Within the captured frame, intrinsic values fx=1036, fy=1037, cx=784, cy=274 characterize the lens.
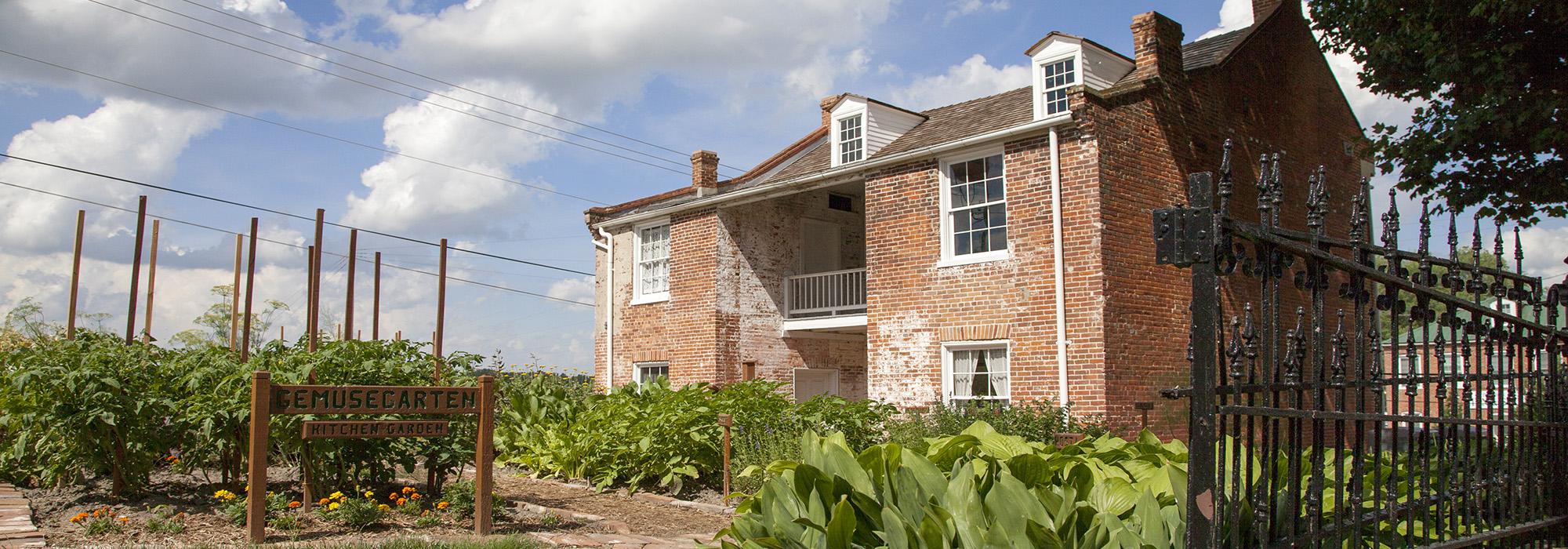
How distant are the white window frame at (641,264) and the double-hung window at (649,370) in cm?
121

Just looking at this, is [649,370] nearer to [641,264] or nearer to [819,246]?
[641,264]

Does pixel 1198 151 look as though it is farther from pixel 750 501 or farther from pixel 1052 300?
pixel 750 501

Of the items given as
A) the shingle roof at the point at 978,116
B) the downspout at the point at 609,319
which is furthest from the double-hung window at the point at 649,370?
the shingle roof at the point at 978,116

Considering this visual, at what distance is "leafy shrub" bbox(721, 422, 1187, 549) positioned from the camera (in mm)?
3312

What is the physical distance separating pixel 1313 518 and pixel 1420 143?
918 centimetres

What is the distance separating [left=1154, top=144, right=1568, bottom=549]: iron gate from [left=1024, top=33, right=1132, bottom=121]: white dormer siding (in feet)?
31.8

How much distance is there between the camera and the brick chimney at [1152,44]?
13.8 meters

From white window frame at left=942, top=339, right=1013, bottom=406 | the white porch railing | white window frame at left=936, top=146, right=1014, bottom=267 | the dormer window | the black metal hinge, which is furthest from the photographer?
the white porch railing

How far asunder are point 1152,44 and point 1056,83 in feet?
4.46

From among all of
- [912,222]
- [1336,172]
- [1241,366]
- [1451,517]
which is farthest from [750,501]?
[1336,172]

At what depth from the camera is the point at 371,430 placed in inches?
309

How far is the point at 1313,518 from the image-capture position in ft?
11.1

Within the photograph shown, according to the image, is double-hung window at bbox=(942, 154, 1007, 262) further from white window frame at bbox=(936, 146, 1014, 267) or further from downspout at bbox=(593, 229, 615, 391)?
downspout at bbox=(593, 229, 615, 391)

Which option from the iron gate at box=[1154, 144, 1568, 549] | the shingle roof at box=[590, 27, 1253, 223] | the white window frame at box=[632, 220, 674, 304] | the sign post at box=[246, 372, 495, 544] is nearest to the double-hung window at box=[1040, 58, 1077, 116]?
the shingle roof at box=[590, 27, 1253, 223]
